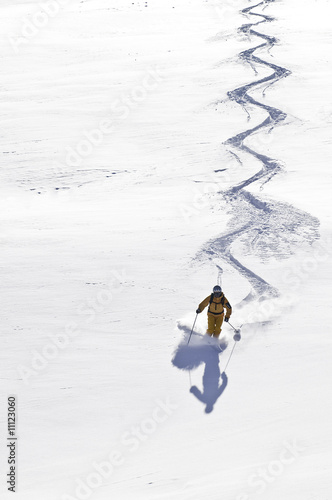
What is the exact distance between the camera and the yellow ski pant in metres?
7.50

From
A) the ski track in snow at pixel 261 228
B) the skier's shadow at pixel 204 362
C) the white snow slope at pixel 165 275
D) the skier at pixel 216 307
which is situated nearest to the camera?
the white snow slope at pixel 165 275

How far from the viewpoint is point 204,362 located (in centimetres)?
718

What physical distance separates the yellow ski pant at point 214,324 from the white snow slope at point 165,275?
29 centimetres

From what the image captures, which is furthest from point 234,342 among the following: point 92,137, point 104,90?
point 104,90

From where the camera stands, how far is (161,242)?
9906 millimetres

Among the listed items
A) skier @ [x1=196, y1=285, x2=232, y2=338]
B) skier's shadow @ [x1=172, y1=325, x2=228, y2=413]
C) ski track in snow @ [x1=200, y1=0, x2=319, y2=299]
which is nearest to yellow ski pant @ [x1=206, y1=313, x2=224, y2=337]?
skier @ [x1=196, y1=285, x2=232, y2=338]

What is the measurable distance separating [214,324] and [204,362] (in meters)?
0.64

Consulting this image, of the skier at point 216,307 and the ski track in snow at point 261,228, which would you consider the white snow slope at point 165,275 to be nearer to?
the ski track in snow at point 261,228

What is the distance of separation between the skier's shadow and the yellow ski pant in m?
0.17

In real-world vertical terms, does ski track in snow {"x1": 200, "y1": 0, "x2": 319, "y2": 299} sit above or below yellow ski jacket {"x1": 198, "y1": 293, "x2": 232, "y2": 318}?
below

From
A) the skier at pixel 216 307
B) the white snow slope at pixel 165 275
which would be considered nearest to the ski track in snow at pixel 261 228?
the white snow slope at pixel 165 275

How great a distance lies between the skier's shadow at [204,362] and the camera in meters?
6.63

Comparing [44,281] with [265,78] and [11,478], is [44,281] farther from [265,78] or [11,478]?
[265,78]

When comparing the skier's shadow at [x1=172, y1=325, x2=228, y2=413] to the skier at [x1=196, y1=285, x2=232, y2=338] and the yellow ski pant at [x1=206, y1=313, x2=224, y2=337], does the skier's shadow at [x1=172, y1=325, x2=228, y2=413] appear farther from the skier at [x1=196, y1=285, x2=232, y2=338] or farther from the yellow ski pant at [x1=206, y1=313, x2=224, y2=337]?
the skier at [x1=196, y1=285, x2=232, y2=338]
